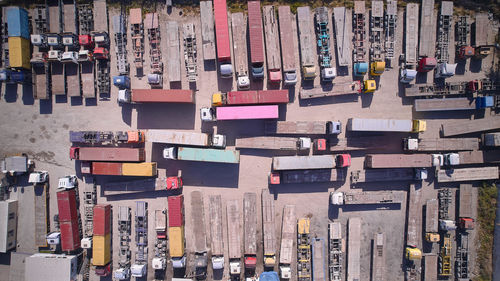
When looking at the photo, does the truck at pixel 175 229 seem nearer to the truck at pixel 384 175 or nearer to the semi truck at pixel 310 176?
the semi truck at pixel 310 176

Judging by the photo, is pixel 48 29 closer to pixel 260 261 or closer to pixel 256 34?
pixel 256 34

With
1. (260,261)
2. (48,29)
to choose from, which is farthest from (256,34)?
(260,261)

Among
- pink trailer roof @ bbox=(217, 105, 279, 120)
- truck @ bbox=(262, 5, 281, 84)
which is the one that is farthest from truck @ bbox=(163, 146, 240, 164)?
truck @ bbox=(262, 5, 281, 84)

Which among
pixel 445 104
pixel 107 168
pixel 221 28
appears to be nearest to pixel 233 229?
pixel 107 168

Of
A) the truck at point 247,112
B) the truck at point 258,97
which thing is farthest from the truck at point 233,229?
the truck at point 258,97

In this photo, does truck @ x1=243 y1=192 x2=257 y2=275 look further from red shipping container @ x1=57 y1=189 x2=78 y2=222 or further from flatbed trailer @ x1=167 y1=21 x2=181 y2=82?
red shipping container @ x1=57 y1=189 x2=78 y2=222
